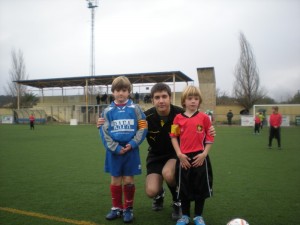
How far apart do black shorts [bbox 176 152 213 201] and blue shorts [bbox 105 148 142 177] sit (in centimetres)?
60

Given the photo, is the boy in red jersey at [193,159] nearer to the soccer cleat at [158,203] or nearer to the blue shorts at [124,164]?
the blue shorts at [124,164]

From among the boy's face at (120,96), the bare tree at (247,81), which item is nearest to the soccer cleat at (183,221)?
the boy's face at (120,96)

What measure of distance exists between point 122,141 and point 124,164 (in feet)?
0.95

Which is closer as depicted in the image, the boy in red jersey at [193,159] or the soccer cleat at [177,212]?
the boy in red jersey at [193,159]

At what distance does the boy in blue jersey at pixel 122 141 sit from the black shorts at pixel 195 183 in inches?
23.5

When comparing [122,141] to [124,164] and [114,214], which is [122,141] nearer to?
[124,164]

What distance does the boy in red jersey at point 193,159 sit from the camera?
323 centimetres

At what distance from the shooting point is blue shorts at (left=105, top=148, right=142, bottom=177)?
3504 millimetres

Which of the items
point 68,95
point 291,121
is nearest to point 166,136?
point 291,121

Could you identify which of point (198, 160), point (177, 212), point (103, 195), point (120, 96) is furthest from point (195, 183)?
point (103, 195)

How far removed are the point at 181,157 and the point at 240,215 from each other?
3.80 ft

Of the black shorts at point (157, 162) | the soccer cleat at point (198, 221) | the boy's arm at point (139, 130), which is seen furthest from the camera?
the black shorts at point (157, 162)

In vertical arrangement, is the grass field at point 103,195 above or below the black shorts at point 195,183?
below

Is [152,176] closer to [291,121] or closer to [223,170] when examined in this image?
[223,170]
